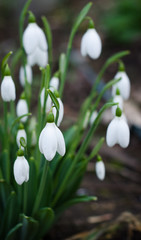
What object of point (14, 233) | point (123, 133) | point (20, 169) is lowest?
point (14, 233)

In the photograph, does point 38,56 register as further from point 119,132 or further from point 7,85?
point 119,132

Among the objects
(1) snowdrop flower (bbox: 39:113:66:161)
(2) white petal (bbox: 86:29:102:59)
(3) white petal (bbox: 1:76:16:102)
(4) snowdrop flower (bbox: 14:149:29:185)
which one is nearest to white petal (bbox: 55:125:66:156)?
(1) snowdrop flower (bbox: 39:113:66:161)

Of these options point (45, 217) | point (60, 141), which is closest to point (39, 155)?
point (45, 217)

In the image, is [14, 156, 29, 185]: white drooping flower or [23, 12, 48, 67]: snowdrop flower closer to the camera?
[14, 156, 29, 185]: white drooping flower

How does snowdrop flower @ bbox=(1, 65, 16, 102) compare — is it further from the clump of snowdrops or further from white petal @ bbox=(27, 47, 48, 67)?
white petal @ bbox=(27, 47, 48, 67)

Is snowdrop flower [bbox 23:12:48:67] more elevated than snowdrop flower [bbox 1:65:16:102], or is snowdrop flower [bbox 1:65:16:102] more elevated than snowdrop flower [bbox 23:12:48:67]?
snowdrop flower [bbox 23:12:48:67]

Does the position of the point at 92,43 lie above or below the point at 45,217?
above

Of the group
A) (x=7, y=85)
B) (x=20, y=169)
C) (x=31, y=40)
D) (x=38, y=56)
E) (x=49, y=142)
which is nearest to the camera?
(x=49, y=142)
